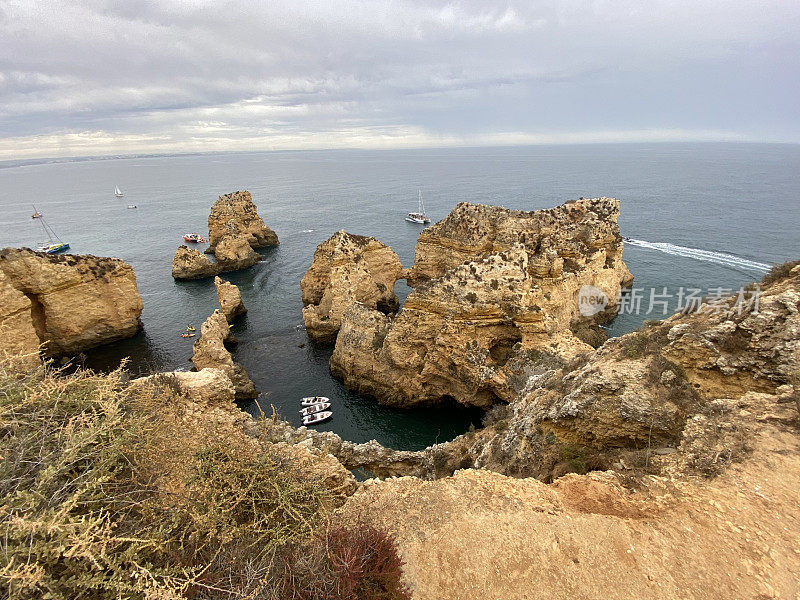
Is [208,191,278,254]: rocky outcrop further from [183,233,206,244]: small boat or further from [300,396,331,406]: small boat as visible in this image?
[300,396,331,406]: small boat

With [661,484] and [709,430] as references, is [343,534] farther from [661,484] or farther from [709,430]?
[709,430]

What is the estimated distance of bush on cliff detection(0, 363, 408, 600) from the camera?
14.4 ft

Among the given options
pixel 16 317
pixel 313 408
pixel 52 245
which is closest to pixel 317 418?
pixel 313 408

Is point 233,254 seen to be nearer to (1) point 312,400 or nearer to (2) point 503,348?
(1) point 312,400

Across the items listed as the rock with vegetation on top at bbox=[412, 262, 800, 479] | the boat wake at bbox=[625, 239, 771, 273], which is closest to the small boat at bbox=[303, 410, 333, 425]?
the rock with vegetation on top at bbox=[412, 262, 800, 479]

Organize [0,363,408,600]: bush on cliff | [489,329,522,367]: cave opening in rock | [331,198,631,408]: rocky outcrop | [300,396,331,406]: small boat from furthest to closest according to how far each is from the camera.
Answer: [300,396,331,406]: small boat < [489,329,522,367]: cave opening in rock < [331,198,631,408]: rocky outcrop < [0,363,408,600]: bush on cliff

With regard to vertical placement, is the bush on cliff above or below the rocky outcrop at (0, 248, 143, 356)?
above

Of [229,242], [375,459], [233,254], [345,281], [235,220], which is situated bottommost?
[375,459]

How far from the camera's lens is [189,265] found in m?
51.8

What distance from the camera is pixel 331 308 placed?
34.1 m

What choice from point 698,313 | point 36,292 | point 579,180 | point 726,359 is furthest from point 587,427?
point 579,180

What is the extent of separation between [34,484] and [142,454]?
1.38 meters

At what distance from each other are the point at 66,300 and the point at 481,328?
34.5 metres

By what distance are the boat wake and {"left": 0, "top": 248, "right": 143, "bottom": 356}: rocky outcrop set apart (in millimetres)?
65166
